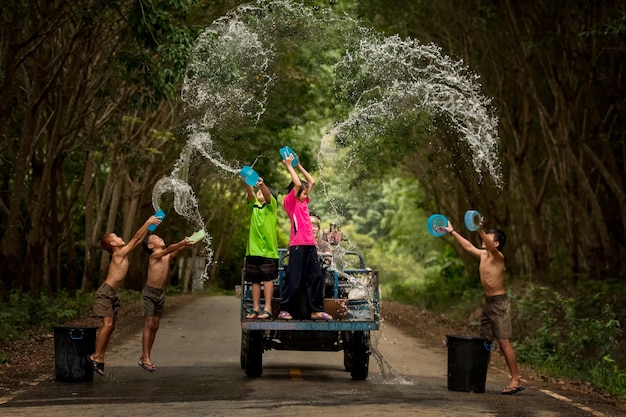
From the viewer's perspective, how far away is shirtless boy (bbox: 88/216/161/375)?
12.6 metres

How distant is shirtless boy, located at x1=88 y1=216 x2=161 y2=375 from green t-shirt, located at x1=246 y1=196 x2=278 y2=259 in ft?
3.64

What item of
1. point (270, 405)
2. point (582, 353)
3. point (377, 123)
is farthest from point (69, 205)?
point (270, 405)

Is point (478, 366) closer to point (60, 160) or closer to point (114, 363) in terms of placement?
point (114, 363)

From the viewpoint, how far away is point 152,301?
43.2 ft

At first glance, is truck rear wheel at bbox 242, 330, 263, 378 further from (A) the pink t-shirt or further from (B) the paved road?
(A) the pink t-shirt

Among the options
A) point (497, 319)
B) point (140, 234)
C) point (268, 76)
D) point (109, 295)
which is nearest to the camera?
point (497, 319)

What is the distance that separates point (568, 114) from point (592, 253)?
3595mm

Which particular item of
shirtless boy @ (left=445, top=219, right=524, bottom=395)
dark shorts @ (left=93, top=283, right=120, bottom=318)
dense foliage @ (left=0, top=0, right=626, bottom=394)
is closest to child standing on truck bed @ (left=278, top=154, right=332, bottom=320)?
shirtless boy @ (left=445, top=219, right=524, bottom=395)

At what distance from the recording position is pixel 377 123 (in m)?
23.9

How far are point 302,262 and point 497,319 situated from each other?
7.57 ft

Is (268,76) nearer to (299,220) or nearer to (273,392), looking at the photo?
(299,220)

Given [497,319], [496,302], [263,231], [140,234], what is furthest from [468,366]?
[140,234]

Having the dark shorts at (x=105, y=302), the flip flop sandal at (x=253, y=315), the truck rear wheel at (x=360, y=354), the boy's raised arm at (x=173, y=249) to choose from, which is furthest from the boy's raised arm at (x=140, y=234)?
the truck rear wheel at (x=360, y=354)

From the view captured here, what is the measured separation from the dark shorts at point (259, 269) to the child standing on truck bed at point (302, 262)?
0.20 metres
